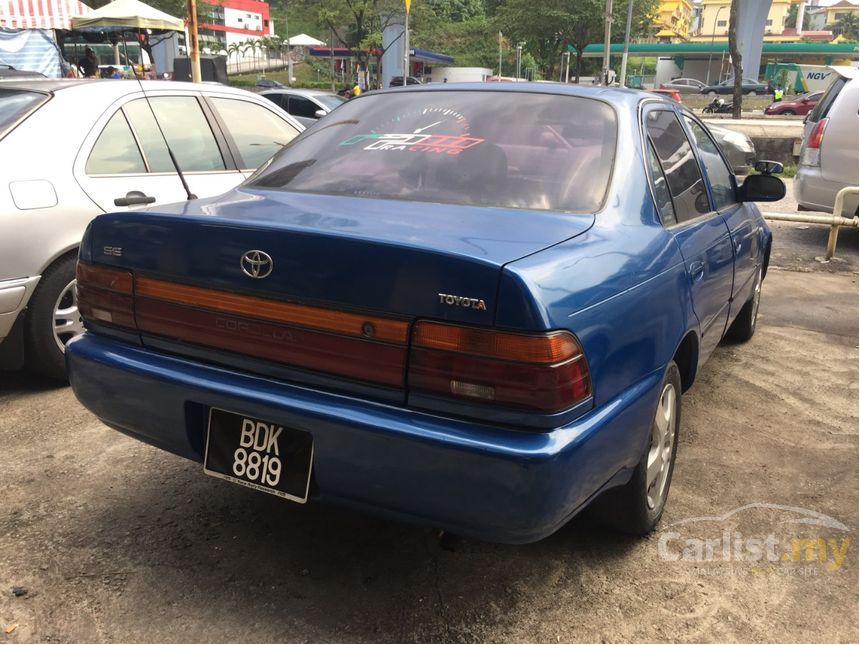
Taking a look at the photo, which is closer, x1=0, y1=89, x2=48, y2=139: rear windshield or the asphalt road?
the asphalt road

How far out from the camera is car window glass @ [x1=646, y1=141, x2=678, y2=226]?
2.80 meters

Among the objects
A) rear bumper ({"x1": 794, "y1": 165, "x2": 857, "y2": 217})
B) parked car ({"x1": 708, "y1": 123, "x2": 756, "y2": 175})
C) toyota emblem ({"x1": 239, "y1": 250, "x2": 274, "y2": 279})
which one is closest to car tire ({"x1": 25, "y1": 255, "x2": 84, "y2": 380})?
toyota emblem ({"x1": 239, "y1": 250, "x2": 274, "y2": 279})

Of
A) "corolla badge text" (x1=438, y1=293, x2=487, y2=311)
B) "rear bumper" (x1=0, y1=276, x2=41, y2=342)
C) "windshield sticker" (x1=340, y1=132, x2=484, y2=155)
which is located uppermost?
"windshield sticker" (x1=340, y1=132, x2=484, y2=155)

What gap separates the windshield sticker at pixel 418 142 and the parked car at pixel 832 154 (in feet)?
20.8

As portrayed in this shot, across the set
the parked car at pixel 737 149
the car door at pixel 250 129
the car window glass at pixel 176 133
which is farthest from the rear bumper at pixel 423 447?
the parked car at pixel 737 149

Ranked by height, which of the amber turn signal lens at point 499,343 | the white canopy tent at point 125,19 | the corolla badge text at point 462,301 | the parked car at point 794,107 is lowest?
the parked car at point 794,107

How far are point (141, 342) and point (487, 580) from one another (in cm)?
132

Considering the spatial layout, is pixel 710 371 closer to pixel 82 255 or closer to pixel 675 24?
pixel 82 255

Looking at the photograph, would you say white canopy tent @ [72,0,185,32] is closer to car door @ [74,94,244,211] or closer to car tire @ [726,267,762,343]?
car door @ [74,94,244,211]

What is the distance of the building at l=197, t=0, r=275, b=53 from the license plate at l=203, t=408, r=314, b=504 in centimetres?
6169

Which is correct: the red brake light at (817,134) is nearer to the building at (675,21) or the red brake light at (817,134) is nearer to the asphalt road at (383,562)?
the asphalt road at (383,562)

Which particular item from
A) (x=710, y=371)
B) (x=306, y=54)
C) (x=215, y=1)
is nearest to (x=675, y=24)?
(x=306, y=54)

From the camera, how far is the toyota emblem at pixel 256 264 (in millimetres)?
2141

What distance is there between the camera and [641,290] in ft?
7.68
